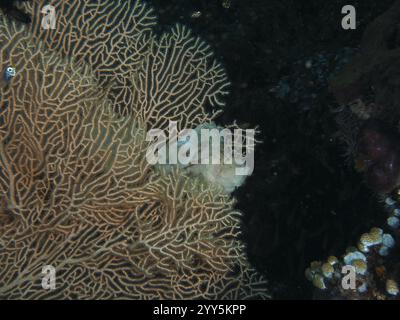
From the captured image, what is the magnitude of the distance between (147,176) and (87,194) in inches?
23.1

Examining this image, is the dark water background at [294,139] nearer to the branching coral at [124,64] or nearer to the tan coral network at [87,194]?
the tan coral network at [87,194]

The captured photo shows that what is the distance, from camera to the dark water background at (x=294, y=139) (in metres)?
4.76

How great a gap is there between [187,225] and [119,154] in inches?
36.6

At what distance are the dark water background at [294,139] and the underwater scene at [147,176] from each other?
0.04m

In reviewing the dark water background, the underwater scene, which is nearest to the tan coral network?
the underwater scene

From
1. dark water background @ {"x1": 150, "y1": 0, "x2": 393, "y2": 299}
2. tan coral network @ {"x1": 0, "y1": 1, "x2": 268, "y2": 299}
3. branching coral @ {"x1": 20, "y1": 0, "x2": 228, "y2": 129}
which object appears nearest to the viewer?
tan coral network @ {"x1": 0, "y1": 1, "x2": 268, "y2": 299}

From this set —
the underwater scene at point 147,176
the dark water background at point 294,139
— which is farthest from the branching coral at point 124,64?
the dark water background at point 294,139

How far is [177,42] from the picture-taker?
4.11 m

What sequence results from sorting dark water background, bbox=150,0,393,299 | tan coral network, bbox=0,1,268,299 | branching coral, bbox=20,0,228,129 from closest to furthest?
tan coral network, bbox=0,1,268,299, branching coral, bbox=20,0,228,129, dark water background, bbox=150,0,393,299

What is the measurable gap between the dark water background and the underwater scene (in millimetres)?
37

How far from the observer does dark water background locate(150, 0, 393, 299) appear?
4.76 metres

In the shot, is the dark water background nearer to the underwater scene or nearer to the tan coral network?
the underwater scene

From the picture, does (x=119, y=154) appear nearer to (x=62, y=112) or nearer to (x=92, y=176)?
(x=92, y=176)
